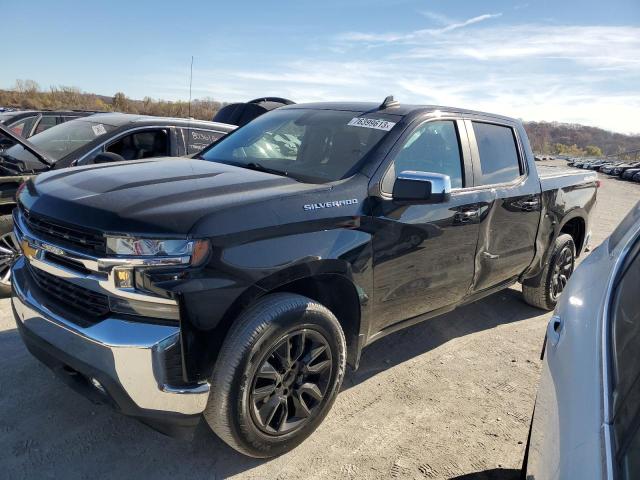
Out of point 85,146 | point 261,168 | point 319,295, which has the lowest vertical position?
point 319,295

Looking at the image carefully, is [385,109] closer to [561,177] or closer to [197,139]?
[561,177]

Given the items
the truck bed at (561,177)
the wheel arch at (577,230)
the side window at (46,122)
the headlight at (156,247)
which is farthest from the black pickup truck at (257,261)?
the side window at (46,122)

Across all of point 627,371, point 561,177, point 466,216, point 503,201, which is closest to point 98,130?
point 466,216

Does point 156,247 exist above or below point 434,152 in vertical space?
below

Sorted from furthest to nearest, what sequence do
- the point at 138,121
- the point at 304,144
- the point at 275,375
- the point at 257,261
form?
the point at 138,121 < the point at 304,144 < the point at 275,375 < the point at 257,261

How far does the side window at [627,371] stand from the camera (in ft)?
3.80

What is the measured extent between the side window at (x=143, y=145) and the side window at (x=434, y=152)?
3.34 metres

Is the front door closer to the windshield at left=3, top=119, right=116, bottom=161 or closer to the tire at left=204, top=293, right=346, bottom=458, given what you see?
the tire at left=204, top=293, right=346, bottom=458

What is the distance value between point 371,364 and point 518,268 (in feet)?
5.33

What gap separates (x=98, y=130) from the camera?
548cm

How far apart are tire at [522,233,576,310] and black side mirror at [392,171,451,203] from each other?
264 centimetres

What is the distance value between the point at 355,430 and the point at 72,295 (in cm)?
175

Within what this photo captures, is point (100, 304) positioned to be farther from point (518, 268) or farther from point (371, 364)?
point (518, 268)

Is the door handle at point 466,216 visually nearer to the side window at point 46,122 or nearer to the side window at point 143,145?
the side window at point 143,145
